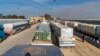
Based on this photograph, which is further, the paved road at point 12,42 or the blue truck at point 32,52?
the paved road at point 12,42

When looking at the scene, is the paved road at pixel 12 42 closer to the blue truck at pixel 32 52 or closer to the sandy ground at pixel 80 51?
the sandy ground at pixel 80 51

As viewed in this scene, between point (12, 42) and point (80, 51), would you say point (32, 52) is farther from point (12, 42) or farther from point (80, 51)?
point (12, 42)

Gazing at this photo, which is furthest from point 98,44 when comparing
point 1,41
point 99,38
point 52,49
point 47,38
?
point 52,49

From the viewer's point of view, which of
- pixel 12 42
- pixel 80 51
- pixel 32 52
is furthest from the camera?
pixel 12 42

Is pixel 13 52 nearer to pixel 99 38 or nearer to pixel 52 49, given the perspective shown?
pixel 52 49

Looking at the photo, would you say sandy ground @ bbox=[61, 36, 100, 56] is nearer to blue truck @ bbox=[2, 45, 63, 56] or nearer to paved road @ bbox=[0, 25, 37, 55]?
paved road @ bbox=[0, 25, 37, 55]

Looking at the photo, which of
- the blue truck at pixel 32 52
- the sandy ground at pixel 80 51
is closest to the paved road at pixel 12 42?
the sandy ground at pixel 80 51

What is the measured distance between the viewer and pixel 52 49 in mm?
6559

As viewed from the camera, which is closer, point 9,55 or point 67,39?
point 9,55

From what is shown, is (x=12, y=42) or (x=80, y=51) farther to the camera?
(x=12, y=42)

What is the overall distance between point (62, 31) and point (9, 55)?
118 feet

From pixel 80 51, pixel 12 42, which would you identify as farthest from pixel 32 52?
pixel 12 42

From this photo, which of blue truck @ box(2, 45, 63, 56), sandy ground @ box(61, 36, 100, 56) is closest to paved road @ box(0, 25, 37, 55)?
sandy ground @ box(61, 36, 100, 56)

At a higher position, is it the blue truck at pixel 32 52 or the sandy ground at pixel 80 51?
the blue truck at pixel 32 52
